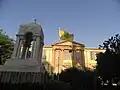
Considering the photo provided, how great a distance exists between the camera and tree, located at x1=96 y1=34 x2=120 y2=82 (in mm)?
27500

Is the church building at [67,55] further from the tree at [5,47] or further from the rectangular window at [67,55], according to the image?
the tree at [5,47]

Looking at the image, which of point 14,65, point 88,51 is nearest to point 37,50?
point 14,65

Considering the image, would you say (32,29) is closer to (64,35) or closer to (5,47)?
(5,47)

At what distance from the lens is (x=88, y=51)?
53906 millimetres

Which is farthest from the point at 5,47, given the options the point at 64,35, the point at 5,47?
the point at 64,35

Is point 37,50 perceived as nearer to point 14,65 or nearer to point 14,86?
point 14,65

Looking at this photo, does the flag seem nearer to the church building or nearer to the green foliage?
the church building

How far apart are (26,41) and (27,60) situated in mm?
2664

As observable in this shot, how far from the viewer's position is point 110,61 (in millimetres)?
28250

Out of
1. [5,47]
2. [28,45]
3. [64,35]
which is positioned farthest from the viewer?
[64,35]

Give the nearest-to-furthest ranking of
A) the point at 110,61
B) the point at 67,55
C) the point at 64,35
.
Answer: the point at 110,61, the point at 67,55, the point at 64,35

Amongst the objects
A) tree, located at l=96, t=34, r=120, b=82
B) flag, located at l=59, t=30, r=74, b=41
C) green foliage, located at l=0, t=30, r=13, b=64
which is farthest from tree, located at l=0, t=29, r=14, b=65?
flag, located at l=59, t=30, r=74, b=41

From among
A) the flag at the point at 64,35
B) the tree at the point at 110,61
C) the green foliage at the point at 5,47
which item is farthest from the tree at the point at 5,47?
the flag at the point at 64,35

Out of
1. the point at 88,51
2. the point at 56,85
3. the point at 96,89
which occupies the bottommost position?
the point at 96,89
